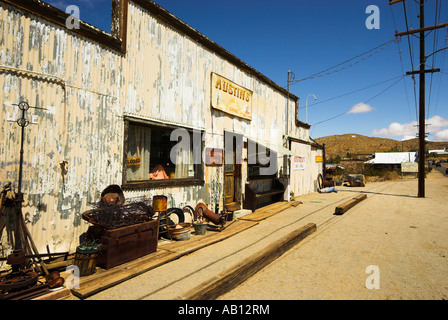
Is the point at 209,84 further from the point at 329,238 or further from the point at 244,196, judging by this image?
the point at 329,238

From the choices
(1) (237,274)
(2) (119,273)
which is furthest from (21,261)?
(1) (237,274)

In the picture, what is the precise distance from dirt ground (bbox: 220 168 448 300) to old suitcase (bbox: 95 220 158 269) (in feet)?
6.90

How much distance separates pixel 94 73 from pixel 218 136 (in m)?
4.76

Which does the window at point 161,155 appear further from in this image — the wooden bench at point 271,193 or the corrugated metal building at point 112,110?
the wooden bench at point 271,193

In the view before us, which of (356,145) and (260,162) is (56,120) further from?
(356,145)

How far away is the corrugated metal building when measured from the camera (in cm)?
452

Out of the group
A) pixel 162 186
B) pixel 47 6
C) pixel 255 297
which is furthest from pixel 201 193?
pixel 47 6

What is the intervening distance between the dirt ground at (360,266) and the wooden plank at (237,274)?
108 millimetres

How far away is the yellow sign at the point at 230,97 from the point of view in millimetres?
9125

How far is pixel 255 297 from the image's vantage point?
3635mm

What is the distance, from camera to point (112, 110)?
5816 mm

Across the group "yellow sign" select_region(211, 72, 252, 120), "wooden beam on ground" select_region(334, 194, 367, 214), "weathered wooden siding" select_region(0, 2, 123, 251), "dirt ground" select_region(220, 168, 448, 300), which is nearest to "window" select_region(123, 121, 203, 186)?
"weathered wooden siding" select_region(0, 2, 123, 251)

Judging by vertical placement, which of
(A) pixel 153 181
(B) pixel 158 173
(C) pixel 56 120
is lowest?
(A) pixel 153 181

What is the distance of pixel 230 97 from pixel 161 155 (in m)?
3.95
